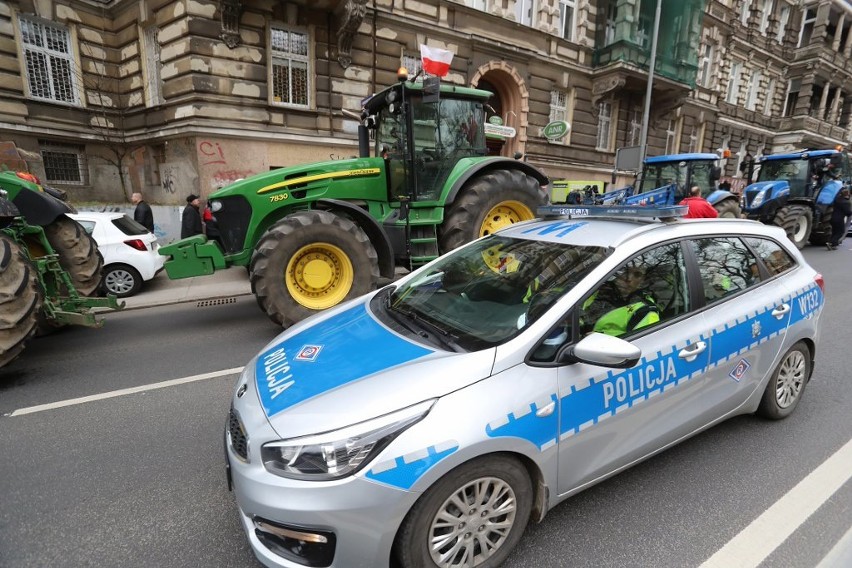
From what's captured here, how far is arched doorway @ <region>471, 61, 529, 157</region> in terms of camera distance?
16125mm

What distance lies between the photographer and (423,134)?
19.3ft

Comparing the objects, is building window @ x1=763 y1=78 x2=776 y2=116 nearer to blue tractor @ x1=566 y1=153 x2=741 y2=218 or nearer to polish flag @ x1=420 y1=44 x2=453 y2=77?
blue tractor @ x1=566 y1=153 x2=741 y2=218

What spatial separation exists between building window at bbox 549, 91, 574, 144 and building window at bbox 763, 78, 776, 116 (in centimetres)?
2056

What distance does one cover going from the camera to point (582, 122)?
18922 mm

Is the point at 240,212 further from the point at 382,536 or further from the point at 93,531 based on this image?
the point at 382,536

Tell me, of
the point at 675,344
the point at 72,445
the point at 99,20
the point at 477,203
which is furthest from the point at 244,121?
the point at 675,344

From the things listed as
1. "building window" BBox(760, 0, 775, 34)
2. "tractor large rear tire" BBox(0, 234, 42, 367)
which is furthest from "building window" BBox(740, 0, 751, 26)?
"tractor large rear tire" BBox(0, 234, 42, 367)

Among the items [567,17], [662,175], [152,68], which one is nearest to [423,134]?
[662,175]

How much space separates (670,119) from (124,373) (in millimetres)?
26750

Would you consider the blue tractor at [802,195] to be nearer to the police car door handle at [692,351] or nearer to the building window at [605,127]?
the building window at [605,127]

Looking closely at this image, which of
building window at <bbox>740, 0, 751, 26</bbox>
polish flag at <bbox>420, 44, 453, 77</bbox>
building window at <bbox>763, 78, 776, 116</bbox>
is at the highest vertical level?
building window at <bbox>740, 0, 751, 26</bbox>

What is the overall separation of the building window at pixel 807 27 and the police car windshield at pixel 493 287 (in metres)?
40.9

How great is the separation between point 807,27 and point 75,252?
44013 millimetres

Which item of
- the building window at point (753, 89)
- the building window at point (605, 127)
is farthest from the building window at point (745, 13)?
the building window at point (605, 127)
